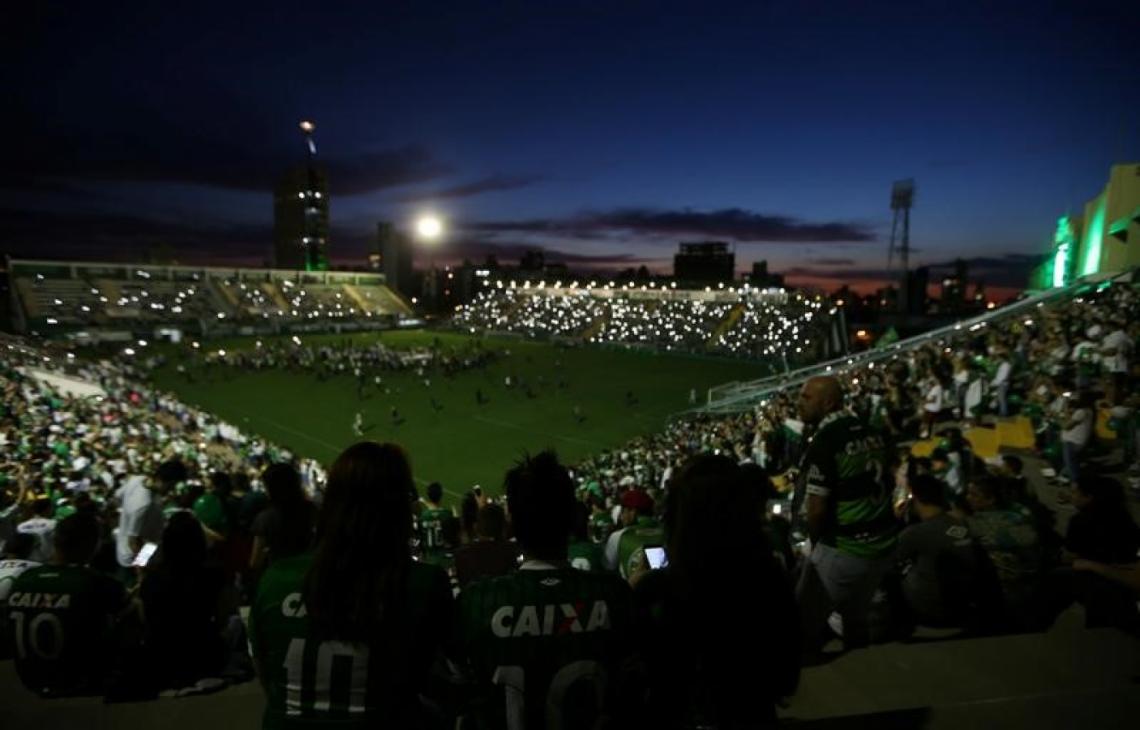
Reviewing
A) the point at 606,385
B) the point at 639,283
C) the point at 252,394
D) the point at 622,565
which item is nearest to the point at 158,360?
the point at 252,394

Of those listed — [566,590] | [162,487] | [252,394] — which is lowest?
[252,394]

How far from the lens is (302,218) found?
496ft

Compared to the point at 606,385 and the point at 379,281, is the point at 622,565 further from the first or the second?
the point at 379,281

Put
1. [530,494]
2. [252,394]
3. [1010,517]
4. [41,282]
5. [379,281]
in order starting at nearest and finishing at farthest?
1. [530,494]
2. [1010,517]
3. [252,394]
4. [41,282]
5. [379,281]

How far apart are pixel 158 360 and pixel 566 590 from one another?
181 ft

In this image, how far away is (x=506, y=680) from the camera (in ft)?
7.03

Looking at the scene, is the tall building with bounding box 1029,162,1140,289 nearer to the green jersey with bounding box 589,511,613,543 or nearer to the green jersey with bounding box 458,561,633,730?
the green jersey with bounding box 589,511,613,543

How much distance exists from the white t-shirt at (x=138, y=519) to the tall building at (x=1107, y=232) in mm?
28358

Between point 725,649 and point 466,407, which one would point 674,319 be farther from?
point 725,649

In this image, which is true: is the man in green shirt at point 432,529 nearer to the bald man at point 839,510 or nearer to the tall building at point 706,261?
the bald man at point 839,510

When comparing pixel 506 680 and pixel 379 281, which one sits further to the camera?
pixel 379 281

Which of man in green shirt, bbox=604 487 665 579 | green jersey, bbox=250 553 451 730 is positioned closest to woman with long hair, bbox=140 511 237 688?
green jersey, bbox=250 553 451 730

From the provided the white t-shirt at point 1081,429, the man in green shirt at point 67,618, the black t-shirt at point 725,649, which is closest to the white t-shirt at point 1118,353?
the white t-shirt at point 1081,429

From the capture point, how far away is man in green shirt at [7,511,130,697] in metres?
3.35
